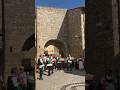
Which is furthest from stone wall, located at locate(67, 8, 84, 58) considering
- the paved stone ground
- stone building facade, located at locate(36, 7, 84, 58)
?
the paved stone ground

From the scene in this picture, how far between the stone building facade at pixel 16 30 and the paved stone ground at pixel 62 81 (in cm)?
569

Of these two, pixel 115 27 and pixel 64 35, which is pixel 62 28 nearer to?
pixel 64 35

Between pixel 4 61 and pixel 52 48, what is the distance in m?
27.5

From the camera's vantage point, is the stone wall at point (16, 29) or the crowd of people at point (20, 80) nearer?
the crowd of people at point (20, 80)

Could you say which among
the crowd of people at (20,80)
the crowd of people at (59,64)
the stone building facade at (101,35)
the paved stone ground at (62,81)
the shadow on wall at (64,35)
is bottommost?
the paved stone ground at (62,81)

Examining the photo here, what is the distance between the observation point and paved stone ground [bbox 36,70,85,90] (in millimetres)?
16956

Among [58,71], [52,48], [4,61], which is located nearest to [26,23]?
[4,61]

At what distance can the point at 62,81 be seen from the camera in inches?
754

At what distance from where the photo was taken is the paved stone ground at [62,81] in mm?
16956

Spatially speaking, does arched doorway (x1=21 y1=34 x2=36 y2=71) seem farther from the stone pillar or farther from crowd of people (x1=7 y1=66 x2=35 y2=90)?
the stone pillar

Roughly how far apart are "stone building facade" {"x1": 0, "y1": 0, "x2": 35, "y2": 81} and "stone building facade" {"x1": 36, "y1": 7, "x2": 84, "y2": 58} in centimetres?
1933

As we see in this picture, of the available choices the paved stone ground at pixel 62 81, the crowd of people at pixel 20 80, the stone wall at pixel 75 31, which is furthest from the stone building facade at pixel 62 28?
the crowd of people at pixel 20 80

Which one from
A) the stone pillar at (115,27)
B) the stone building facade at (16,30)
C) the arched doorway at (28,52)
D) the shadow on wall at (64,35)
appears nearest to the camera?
the stone pillar at (115,27)

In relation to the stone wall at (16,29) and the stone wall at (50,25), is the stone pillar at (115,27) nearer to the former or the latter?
the stone wall at (16,29)
